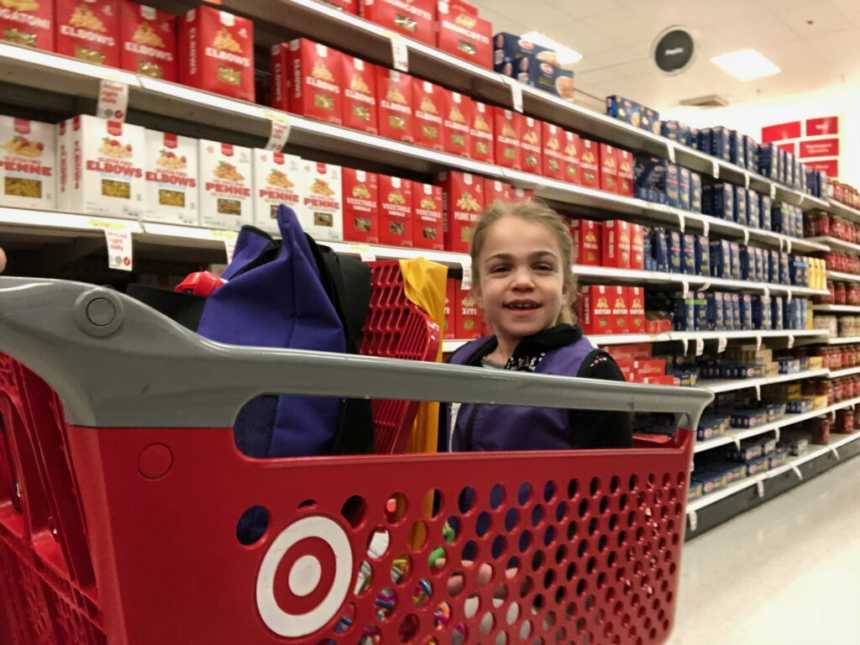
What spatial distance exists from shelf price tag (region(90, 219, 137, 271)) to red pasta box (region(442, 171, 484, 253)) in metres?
1.30

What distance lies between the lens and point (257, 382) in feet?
1.81

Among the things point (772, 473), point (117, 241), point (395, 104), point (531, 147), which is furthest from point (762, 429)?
point (117, 241)

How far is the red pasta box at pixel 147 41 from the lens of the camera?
6.22 feet

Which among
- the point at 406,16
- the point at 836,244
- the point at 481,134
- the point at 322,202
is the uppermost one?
the point at 406,16

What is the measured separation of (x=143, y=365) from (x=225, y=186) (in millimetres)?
1634

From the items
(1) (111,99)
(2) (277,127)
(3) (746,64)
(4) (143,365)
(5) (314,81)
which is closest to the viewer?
(4) (143,365)

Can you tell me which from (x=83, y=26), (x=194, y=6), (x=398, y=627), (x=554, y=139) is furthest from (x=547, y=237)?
(x=554, y=139)

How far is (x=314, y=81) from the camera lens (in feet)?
7.50

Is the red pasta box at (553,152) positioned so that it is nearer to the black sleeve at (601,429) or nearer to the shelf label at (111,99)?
the shelf label at (111,99)

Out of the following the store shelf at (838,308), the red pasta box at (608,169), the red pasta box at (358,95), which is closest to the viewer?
the red pasta box at (358,95)

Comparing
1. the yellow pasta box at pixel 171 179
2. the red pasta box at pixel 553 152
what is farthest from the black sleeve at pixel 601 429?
the red pasta box at pixel 553 152

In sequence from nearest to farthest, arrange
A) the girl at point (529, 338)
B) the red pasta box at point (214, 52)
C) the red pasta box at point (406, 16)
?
1. the girl at point (529, 338)
2. the red pasta box at point (214, 52)
3. the red pasta box at point (406, 16)

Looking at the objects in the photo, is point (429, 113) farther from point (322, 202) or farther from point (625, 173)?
point (625, 173)

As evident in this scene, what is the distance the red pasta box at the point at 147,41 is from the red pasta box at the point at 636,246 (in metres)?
2.49
